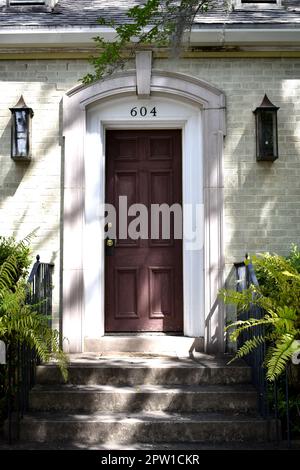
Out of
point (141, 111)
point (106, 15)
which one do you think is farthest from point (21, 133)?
point (106, 15)

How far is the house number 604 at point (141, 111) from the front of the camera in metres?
5.84

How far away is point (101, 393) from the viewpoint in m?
4.42

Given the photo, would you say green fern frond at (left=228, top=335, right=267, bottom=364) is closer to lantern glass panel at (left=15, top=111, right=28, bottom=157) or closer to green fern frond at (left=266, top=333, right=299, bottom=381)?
green fern frond at (left=266, top=333, right=299, bottom=381)

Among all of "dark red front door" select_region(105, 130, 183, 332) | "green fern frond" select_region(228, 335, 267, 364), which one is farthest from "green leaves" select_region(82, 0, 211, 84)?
"green fern frond" select_region(228, 335, 267, 364)

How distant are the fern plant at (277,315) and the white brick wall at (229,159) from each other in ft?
3.96

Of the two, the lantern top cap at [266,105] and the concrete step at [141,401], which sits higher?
the lantern top cap at [266,105]

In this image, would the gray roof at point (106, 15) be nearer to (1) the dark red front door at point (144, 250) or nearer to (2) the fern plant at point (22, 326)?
(1) the dark red front door at point (144, 250)

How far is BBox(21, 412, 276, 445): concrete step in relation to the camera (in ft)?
13.4

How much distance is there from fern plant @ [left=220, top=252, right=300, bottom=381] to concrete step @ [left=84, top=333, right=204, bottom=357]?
40.5 inches

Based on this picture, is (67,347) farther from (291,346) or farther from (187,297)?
(291,346)

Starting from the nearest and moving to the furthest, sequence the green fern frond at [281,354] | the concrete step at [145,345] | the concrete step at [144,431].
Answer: the green fern frond at [281,354] < the concrete step at [144,431] < the concrete step at [145,345]

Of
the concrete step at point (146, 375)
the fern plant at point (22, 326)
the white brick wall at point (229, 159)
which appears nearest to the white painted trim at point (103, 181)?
the white brick wall at point (229, 159)

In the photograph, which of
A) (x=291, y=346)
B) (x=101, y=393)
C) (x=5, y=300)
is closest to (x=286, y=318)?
(x=291, y=346)

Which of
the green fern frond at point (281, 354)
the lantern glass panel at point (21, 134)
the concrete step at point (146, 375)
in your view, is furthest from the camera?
the lantern glass panel at point (21, 134)
